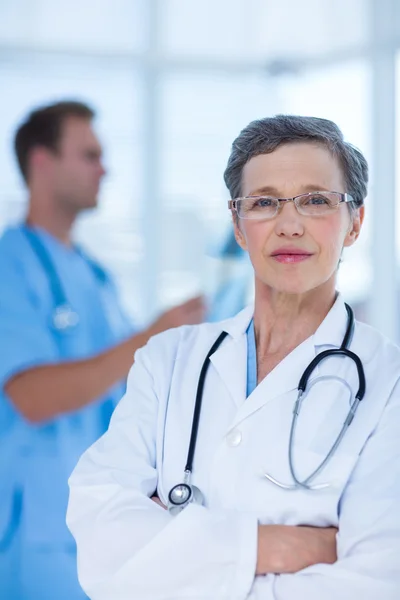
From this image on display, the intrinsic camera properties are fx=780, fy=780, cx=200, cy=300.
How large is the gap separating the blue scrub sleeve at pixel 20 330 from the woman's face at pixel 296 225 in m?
0.92

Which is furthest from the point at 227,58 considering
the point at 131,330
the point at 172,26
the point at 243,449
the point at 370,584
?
the point at 370,584

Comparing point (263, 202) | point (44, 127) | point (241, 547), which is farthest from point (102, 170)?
point (241, 547)

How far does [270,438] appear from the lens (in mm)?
1157

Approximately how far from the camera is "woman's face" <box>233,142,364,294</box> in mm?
1180

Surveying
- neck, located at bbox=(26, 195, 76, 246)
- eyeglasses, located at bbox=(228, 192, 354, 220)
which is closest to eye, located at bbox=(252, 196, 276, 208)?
eyeglasses, located at bbox=(228, 192, 354, 220)

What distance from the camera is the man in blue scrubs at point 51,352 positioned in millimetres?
1937

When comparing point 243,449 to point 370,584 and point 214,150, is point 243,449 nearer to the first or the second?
point 370,584

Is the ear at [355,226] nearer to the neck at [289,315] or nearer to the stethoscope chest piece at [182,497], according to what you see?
the neck at [289,315]

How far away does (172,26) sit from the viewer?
321 centimetres

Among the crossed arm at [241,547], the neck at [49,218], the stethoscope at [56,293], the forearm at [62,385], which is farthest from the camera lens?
the neck at [49,218]

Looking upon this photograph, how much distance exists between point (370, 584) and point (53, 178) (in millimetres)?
1584

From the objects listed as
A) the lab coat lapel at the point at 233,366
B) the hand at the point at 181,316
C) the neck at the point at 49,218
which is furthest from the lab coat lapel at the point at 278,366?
the neck at the point at 49,218

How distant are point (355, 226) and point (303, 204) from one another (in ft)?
0.42

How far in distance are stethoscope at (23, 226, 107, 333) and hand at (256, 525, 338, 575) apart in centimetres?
112
